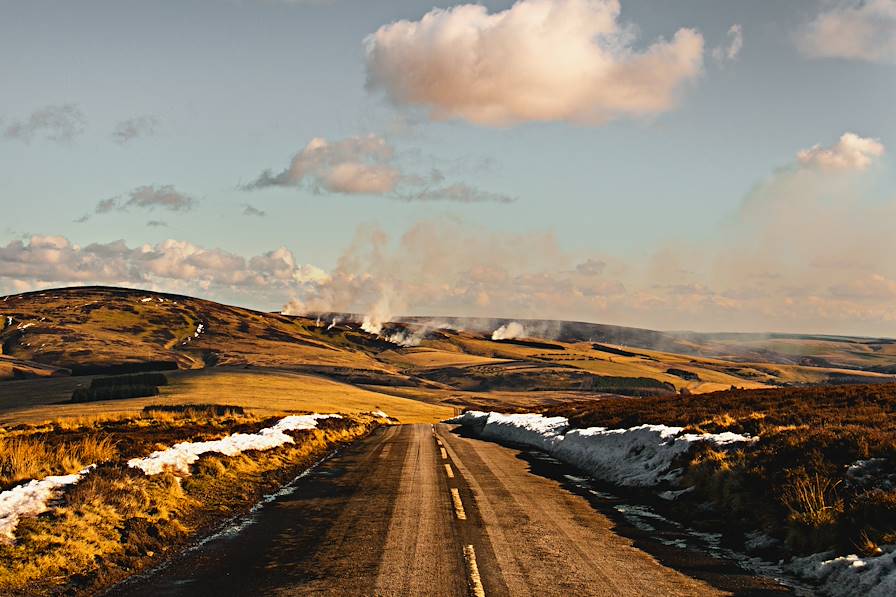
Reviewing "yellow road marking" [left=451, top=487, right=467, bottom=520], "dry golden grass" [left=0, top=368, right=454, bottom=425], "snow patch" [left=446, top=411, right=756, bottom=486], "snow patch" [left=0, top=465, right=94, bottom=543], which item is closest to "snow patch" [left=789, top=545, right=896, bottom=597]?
"yellow road marking" [left=451, top=487, right=467, bottom=520]

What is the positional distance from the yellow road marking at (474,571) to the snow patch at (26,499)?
710cm

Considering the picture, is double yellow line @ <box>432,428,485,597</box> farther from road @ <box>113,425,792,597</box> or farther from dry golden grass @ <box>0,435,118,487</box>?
dry golden grass @ <box>0,435,118,487</box>

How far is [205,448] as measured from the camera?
2073 centimetres

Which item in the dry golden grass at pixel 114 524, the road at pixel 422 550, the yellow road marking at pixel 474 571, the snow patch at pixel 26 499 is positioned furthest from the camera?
the snow patch at pixel 26 499

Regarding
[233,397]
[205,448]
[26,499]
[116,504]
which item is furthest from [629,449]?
[233,397]

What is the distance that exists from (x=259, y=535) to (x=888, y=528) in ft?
35.4

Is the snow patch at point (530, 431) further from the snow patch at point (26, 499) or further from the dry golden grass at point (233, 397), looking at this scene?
the dry golden grass at point (233, 397)

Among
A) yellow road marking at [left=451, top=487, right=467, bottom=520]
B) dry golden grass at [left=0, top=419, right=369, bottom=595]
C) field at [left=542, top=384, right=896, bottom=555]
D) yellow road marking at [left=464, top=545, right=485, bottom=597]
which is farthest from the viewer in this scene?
yellow road marking at [left=451, top=487, right=467, bottom=520]

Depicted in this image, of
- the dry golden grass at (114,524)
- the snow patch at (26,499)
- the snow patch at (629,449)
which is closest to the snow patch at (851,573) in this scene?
the snow patch at (629,449)

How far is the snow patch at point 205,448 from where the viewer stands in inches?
658

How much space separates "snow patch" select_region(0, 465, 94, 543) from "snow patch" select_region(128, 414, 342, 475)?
7.93 feet

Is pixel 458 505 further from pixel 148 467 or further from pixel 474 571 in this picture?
pixel 148 467

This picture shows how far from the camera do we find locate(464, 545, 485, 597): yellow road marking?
8797 millimetres

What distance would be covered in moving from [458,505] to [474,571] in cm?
553
